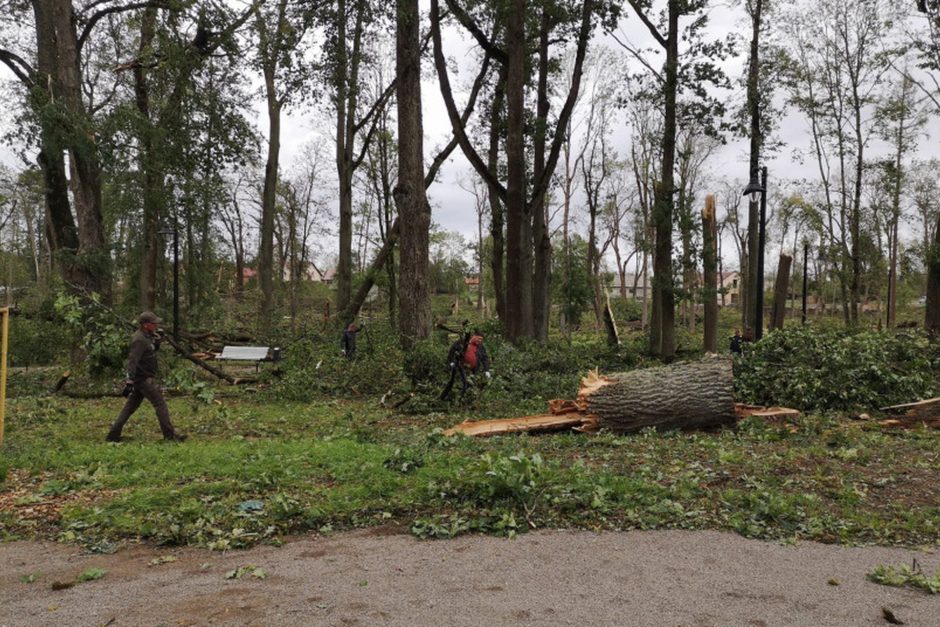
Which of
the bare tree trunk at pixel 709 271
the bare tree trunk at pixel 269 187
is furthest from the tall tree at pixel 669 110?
the bare tree trunk at pixel 269 187

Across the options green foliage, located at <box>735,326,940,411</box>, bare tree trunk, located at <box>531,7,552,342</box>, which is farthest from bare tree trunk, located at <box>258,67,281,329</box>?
green foliage, located at <box>735,326,940,411</box>

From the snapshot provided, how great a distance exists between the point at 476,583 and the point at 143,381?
244 inches

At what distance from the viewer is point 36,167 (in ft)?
58.4

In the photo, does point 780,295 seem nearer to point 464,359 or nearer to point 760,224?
point 760,224

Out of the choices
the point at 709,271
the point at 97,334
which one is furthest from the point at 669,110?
the point at 97,334

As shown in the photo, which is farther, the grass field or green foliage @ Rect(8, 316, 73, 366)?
green foliage @ Rect(8, 316, 73, 366)

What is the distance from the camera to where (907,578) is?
3936 millimetres

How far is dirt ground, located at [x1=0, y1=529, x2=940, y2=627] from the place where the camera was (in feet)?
11.5

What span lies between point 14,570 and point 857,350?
40.1 ft

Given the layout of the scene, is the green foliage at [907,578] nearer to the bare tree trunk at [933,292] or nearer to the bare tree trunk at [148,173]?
the bare tree trunk at [933,292]

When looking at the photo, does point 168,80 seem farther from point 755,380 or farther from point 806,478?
point 806,478

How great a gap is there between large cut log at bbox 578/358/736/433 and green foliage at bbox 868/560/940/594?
448 centimetres

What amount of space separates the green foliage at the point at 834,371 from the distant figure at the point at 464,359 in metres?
4.80

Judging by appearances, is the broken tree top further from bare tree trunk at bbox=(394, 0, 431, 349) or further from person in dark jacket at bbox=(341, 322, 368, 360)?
person in dark jacket at bbox=(341, 322, 368, 360)
